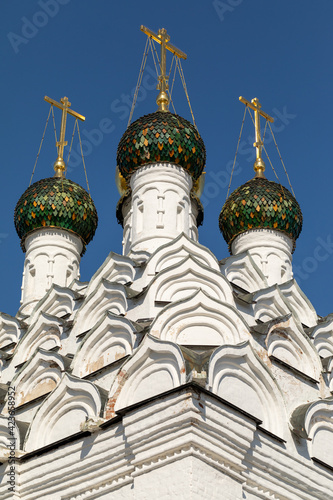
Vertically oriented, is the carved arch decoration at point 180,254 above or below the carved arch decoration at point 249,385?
above

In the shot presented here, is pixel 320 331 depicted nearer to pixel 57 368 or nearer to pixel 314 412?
pixel 314 412

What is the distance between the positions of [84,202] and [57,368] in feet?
11.7

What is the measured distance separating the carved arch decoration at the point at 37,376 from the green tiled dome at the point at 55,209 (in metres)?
3.03

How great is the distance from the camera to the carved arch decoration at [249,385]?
7617 millimetres

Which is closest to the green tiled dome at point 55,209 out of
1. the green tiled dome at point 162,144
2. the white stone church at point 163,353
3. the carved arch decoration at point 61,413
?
the white stone church at point 163,353

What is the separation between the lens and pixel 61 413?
8.31m

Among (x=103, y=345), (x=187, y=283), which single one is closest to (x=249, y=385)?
(x=187, y=283)

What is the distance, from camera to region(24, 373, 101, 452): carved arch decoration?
8133mm

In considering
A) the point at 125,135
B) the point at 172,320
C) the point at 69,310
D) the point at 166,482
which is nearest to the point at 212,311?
the point at 172,320

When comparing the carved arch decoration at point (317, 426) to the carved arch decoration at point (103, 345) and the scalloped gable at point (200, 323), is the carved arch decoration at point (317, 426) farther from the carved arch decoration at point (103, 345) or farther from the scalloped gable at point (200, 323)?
the carved arch decoration at point (103, 345)

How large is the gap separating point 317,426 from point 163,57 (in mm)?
5400

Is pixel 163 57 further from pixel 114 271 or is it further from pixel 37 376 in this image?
pixel 37 376

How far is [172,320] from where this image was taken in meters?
8.20

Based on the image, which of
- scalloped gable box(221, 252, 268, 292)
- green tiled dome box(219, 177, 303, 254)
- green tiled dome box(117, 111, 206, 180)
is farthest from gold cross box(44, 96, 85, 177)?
scalloped gable box(221, 252, 268, 292)
